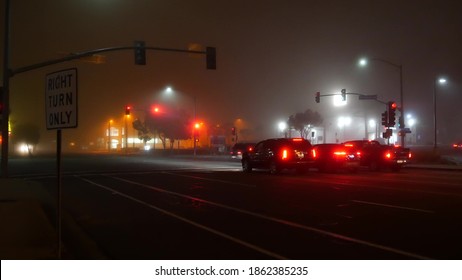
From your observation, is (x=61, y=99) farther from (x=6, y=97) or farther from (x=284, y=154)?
(x=284, y=154)

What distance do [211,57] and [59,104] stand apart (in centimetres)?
1719

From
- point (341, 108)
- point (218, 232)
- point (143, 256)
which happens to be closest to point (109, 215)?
point (218, 232)

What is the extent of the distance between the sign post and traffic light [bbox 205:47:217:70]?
16.6 metres

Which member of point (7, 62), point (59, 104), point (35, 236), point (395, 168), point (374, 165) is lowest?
point (35, 236)

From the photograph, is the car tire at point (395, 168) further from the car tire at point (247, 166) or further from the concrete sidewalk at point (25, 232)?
the concrete sidewalk at point (25, 232)

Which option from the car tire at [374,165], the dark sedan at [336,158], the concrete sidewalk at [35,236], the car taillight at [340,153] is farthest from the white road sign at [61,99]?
the car tire at [374,165]

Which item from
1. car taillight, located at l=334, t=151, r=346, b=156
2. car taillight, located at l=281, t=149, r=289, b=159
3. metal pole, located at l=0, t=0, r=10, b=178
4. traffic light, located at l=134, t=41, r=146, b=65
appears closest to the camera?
metal pole, located at l=0, t=0, r=10, b=178

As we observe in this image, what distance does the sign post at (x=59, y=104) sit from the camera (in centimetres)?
718

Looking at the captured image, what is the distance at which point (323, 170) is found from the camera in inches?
1136

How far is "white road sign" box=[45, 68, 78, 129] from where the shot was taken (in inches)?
283

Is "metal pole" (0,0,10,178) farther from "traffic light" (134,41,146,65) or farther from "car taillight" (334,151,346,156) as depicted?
"car taillight" (334,151,346,156)

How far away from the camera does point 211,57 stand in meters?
24.2

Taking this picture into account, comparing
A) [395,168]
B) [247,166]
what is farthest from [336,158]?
[247,166]

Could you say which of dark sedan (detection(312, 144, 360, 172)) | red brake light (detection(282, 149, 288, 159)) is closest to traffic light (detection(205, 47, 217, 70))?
red brake light (detection(282, 149, 288, 159))
